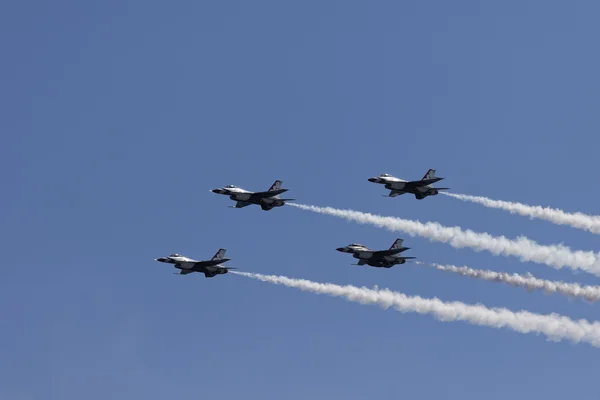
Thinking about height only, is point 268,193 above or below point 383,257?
above

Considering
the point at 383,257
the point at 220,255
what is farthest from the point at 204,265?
the point at 383,257

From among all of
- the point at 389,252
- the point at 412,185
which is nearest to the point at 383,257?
the point at 389,252

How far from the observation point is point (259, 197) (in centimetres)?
12750

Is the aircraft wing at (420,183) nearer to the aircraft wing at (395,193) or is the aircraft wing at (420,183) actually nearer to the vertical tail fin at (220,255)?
the aircraft wing at (395,193)

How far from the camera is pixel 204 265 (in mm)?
126500

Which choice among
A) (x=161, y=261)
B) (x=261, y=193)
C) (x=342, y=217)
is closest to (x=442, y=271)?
(x=342, y=217)

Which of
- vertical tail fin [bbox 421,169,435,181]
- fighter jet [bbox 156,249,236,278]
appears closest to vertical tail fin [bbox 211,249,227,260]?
fighter jet [bbox 156,249,236,278]

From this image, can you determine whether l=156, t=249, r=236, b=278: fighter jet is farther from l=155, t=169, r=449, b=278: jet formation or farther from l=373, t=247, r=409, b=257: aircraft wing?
l=373, t=247, r=409, b=257: aircraft wing

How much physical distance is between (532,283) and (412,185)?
1753 cm

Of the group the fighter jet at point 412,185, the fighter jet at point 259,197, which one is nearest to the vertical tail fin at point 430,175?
the fighter jet at point 412,185

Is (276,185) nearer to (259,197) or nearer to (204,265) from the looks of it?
(259,197)

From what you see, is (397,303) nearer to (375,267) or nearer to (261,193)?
(375,267)

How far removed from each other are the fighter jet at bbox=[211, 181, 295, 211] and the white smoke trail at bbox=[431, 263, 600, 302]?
19.2 m

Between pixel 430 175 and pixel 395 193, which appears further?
pixel 395 193
